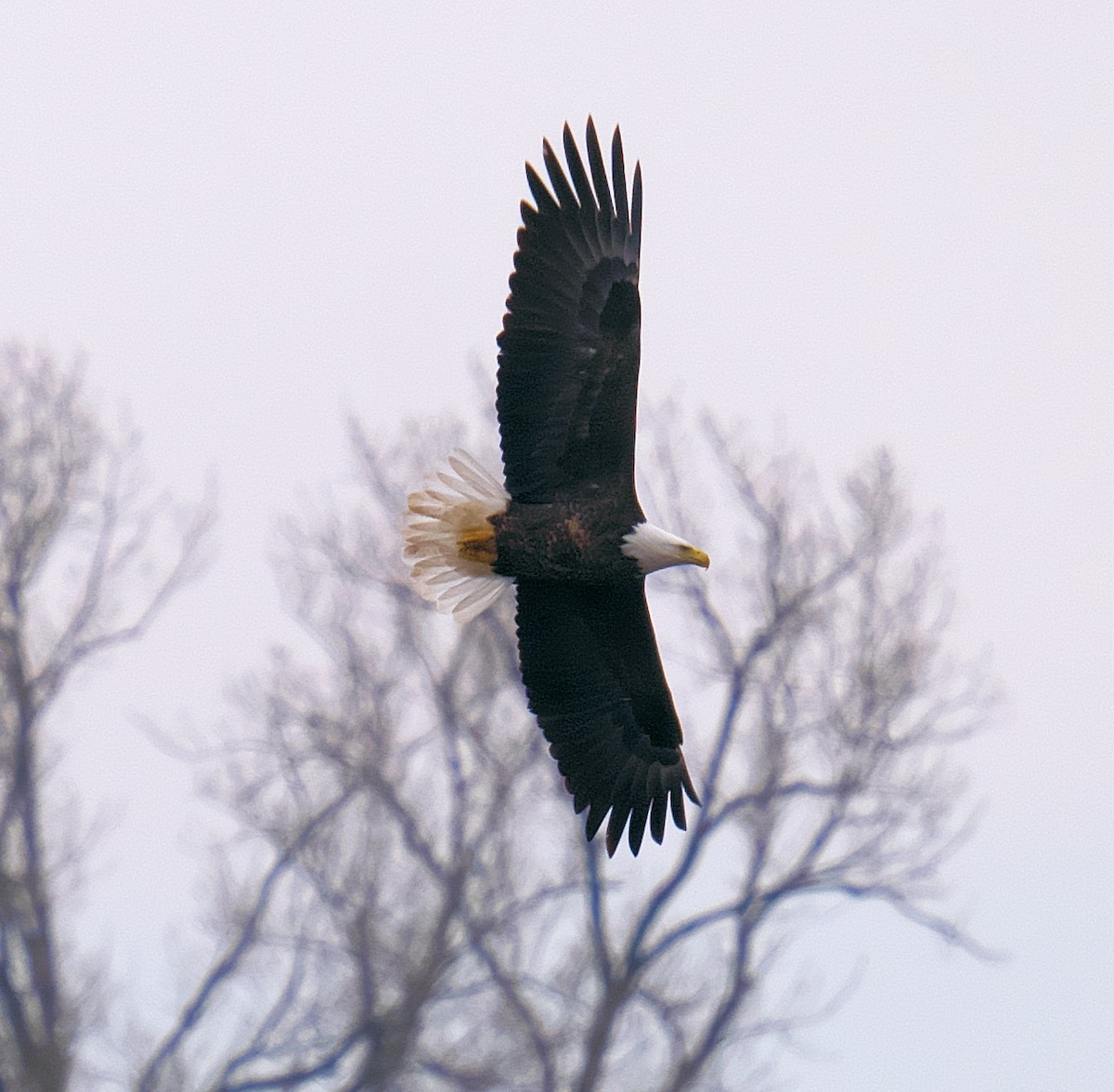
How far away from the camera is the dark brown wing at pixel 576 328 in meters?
6.23

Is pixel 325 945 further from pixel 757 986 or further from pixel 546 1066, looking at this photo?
pixel 757 986

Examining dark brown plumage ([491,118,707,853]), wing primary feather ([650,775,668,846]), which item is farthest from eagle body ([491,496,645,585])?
wing primary feather ([650,775,668,846])

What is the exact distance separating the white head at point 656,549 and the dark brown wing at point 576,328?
0.15 m

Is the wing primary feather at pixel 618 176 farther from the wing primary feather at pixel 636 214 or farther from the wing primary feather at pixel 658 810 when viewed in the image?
the wing primary feather at pixel 658 810

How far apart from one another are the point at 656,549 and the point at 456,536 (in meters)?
0.72

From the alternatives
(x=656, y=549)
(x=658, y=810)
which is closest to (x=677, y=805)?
(x=658, y=810)

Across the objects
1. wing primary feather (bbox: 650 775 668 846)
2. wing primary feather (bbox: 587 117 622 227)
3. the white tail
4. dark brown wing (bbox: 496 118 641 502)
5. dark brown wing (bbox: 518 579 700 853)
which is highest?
wing primary feather (bbox: 587 117 622 227)

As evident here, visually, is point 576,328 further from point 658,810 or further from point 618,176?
point 658,810

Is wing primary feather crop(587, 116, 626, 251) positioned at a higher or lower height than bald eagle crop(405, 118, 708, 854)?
higher

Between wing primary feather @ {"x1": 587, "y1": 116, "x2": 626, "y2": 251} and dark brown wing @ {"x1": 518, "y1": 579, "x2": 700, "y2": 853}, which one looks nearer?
wing primary feather @ {"x1": 587, "y1": 116, "x2": 626, "y2": 251}

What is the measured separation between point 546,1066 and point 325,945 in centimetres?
177

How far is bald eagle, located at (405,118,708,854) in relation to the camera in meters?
6.25

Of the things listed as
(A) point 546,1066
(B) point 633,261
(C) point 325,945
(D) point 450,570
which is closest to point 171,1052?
(C) point 325,945

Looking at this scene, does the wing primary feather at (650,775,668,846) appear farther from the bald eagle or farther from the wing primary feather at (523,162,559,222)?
the wing primary feather at (523,162,559,222)
